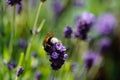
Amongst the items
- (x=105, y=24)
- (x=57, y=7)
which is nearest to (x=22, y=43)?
(x=57, y=7)

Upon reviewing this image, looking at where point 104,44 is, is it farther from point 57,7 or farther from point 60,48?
point 60,48

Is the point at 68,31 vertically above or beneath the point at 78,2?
beneath

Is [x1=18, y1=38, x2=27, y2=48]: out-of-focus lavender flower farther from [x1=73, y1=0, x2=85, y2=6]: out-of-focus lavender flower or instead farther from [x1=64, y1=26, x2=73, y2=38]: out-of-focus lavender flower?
[x1=73, y1=0, x2=85, y2=6]: out-of-focus lavender flower

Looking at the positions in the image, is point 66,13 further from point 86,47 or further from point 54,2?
point 86,47

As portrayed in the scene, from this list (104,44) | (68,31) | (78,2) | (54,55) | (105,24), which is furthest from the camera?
(78,2)

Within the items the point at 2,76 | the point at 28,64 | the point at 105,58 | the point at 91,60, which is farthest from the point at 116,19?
the point at 2,76

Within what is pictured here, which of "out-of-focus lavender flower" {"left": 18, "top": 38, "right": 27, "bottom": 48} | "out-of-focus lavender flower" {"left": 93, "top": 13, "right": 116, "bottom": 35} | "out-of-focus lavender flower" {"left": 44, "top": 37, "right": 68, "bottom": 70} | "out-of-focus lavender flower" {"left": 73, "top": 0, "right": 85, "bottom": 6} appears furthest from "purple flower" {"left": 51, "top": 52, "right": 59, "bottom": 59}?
"out-of-focus lavender flower" {"left": 73, "top": 0, "right": 85, "bottom": 6}
